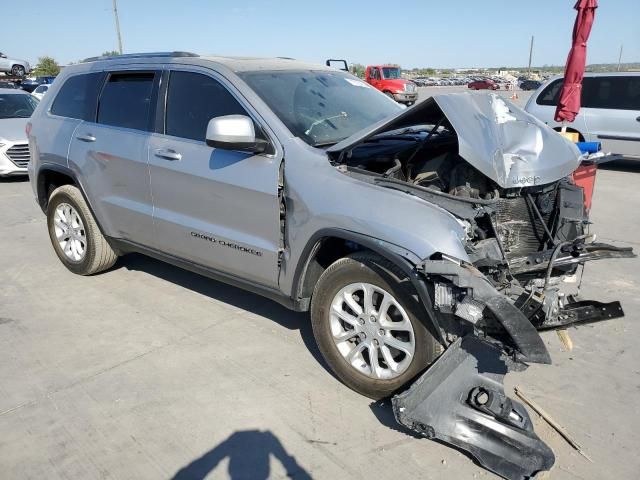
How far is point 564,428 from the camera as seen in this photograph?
115 inches

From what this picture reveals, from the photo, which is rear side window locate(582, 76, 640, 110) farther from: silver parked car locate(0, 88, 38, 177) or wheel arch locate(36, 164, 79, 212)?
silver parked car locate(0, 88, 38, 177)

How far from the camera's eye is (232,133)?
321cm

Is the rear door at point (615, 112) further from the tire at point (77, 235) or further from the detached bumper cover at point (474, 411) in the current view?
the tire at point (77, 235)

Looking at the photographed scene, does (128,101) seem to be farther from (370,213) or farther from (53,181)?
(370,213)

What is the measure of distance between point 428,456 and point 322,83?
2758 mm

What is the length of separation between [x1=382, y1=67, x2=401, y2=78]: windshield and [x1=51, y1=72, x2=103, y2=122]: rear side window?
24.7 metres

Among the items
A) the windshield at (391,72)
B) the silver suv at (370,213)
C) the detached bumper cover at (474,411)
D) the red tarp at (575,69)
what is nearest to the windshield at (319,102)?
the silver suv at (370,213)

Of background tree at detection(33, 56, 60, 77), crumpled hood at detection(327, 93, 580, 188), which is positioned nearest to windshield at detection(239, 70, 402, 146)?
crumpled hood at detection(327, 93, 580, 188)

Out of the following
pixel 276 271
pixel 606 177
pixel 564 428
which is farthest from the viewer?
pixel 606 177

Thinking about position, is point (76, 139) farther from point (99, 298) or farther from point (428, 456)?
point (428, 456)

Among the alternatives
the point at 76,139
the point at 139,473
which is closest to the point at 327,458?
the point at 139,473

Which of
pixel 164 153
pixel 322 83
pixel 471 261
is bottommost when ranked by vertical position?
pixel 471 261

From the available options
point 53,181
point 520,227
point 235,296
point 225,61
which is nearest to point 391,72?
point 53,181

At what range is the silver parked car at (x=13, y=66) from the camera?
28.4 m
